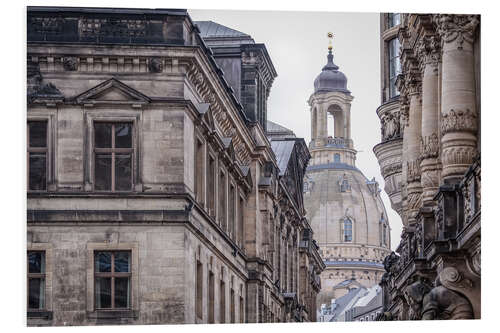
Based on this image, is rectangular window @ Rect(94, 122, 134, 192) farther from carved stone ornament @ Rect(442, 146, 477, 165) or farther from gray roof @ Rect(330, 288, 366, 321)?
gray roof @ Rect(330, 288, 366, 321)

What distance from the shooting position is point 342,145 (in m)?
34.9

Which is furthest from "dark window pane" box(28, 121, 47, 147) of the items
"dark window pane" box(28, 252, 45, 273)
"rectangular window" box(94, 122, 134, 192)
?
"dark window pane" box(28, 252, 45, 273)

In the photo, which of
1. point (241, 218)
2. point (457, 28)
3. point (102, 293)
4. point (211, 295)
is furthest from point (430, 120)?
point (241, 218)

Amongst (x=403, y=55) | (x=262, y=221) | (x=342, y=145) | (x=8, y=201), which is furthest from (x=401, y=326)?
(x=262, y=221)

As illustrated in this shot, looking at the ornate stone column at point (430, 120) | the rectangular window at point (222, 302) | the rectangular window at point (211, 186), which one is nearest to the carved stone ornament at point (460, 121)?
the ornate stone column at point (430, 120)

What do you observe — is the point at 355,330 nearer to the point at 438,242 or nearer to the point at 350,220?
the point at 438,242

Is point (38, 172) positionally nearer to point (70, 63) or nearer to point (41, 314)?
point (70, 63)

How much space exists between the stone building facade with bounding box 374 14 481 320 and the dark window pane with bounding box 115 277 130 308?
174 inches

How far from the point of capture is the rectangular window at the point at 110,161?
3084 centimetres

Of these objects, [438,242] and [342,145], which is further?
[342,145]

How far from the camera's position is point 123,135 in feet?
103

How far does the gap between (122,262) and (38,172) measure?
200 centimetres

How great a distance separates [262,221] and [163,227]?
1086 cm

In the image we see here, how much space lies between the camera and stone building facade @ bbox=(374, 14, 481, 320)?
24.8 metres
